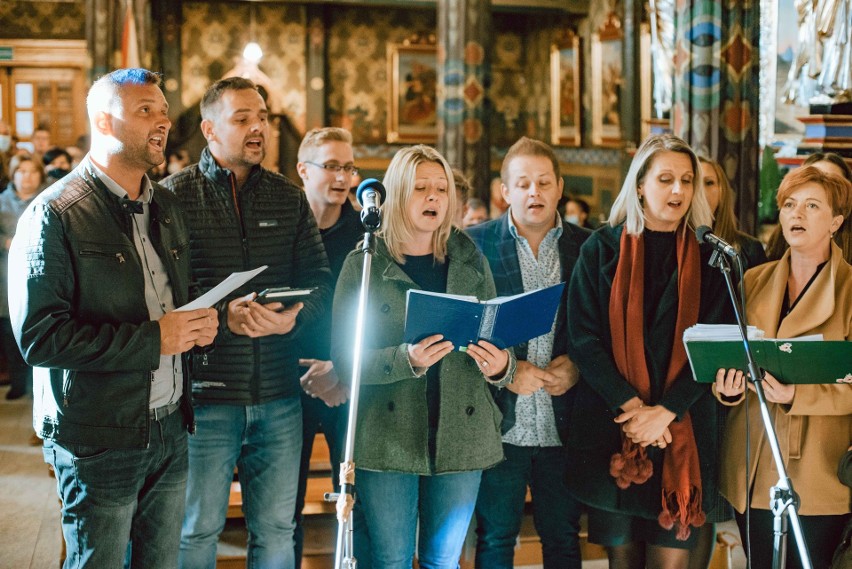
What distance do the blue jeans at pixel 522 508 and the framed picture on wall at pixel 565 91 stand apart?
10497 millimetres

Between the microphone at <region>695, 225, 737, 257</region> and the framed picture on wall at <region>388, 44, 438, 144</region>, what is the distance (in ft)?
38.5

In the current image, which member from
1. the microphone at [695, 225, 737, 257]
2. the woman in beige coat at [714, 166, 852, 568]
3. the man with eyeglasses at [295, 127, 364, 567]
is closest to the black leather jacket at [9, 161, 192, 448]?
the man with eyeglasses at [295, 127, 364, 567]

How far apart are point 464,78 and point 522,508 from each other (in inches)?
203

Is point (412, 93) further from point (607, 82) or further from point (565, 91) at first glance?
point (607, 82)

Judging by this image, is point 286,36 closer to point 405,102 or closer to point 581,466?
point 405,102

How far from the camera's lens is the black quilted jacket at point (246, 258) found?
2936 mm

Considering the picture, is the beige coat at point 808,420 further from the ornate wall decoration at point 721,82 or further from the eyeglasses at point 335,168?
the ornate wall decoration at point 721,82

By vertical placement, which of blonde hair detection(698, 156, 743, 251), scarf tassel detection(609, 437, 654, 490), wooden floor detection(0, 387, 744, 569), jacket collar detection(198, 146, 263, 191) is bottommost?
wooden floor detection(0, 387, 744, 569)

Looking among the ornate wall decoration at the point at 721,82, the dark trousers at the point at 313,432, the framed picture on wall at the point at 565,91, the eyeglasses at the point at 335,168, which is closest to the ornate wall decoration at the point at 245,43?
the framed picture on wall at the point at 565,91

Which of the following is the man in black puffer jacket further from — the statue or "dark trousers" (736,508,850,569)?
the statue

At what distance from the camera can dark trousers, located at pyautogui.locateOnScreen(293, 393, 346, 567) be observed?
134 inches

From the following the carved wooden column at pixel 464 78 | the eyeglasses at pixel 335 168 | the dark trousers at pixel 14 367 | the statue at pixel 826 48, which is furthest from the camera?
the carved wooden column at pixel 464 78

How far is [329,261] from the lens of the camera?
11.7 feet

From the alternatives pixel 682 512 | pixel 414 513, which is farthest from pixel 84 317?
pixel 682 512
